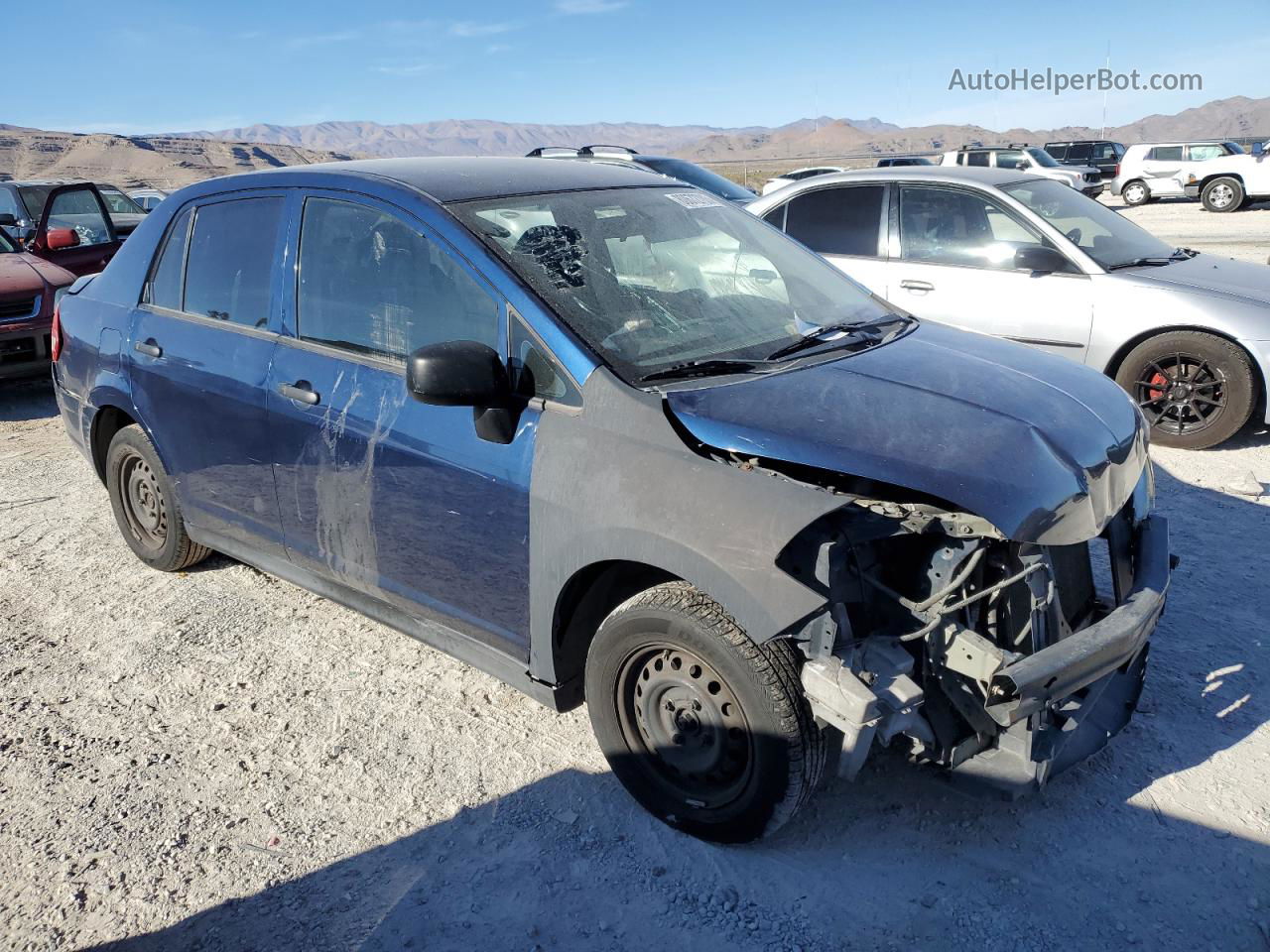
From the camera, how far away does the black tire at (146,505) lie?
4.50 metres

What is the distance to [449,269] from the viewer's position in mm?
3143

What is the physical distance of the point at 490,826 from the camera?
3029mm

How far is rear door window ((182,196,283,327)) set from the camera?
376cm

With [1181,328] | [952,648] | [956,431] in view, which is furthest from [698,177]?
[952,648]

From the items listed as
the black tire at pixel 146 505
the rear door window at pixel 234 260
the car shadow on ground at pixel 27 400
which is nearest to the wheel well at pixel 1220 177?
the car shadow on ground at pixel 27 400

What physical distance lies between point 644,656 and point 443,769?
92cm

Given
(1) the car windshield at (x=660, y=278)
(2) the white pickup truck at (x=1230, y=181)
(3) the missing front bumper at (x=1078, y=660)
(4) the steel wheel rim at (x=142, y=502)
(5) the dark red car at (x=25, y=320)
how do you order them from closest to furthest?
(3) the missing front bumper at (x=1078, y=660) < (1) the car windshield at (x=660, y=278) < (4) the steel wheel rim at (x=142, y=502) < (5) the dark red car at (x=25, y=320) < (2) the white pickup truck at (x=1230, y=181)

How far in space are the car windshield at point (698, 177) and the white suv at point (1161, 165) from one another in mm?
18678

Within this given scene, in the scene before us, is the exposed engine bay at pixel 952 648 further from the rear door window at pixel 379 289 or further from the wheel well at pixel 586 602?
the rear door window at pixel 379 289

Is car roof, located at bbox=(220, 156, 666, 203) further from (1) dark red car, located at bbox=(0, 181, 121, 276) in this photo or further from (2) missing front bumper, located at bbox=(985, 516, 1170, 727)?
(1) dark red car, located at bbox=(0, 181, 121, 276)

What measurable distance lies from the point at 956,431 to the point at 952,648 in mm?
570

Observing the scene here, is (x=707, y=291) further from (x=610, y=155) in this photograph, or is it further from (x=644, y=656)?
(x=610, y=155)

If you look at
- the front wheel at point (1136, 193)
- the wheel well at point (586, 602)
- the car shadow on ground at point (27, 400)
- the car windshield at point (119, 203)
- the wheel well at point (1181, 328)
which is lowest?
the car shadow on ground at point (27, 400)

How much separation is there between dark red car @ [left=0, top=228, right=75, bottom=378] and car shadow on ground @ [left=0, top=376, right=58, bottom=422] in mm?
218
